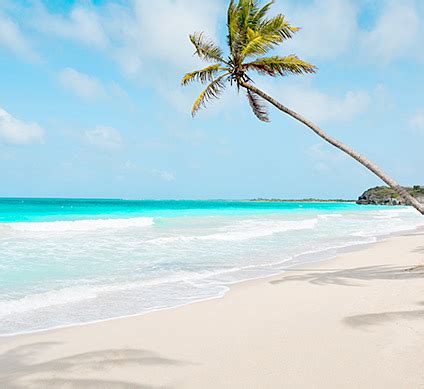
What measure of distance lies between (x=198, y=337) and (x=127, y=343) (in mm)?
Result: 856

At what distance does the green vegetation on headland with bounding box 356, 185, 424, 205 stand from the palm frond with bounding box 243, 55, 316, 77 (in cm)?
9018

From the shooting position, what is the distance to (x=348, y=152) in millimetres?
9383

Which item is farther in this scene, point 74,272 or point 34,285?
point 74,272

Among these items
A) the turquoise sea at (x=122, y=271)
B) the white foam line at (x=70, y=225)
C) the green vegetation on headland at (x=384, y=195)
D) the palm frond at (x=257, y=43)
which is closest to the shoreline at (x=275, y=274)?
the turquoise sea at (x=122, y=271)

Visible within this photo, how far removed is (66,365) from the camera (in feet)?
13.9

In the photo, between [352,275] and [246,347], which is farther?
[352,275]

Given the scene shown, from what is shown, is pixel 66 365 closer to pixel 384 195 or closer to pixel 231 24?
pixel 231 24

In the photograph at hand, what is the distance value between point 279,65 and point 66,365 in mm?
8804

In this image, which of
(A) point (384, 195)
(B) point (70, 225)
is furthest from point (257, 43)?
(A) point (384, 195)

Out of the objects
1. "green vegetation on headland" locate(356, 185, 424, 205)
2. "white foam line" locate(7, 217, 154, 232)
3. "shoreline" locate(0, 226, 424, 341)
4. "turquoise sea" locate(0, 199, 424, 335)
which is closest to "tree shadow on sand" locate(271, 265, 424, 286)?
"shoreline" locate(0, 226, 424, 341)

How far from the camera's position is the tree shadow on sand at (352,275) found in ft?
28.0

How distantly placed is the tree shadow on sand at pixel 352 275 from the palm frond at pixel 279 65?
509 cm

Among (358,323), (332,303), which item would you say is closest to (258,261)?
(332,303)

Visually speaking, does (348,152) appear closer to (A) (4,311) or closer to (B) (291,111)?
(B) (291,111)
